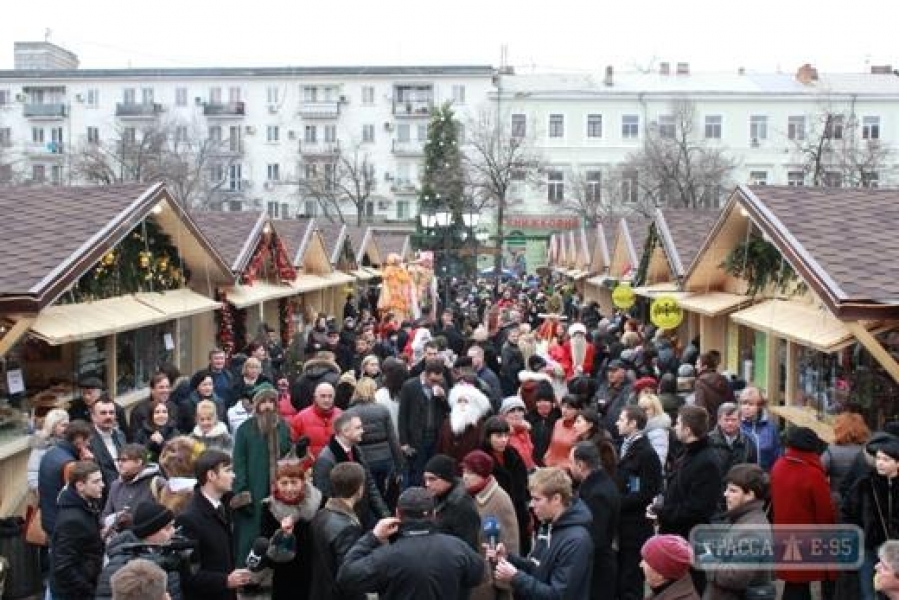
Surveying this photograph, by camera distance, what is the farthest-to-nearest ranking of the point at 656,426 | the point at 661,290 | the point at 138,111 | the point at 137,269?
the point at 138,111, the point at 661,290, the point at 137,269, the point at 656,426

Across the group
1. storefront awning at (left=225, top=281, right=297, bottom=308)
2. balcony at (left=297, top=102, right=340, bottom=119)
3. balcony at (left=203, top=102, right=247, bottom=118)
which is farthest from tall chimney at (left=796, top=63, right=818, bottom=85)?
storefront awning at (left=225, top=281, right=297, bottom=308)

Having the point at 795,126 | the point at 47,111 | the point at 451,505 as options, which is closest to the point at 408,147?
the point at 47,111

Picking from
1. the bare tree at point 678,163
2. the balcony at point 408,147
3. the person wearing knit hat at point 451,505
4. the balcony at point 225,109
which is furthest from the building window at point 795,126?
the person wearing knit hat at point 451,505

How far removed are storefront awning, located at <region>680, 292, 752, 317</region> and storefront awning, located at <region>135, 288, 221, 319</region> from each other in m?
7.42

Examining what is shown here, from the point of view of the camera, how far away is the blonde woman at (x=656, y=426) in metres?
9.54

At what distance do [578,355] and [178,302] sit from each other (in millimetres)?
5844

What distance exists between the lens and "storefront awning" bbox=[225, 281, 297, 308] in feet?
63.5

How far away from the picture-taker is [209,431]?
31.6 ft

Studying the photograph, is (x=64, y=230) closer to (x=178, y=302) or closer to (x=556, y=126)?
(x=178, y=302)

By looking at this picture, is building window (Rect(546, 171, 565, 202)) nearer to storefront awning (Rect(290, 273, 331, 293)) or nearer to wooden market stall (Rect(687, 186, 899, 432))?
storefront awning (Rect(290, 273, 331, 293))

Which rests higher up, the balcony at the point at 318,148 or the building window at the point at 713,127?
the building window at the point at 713,127

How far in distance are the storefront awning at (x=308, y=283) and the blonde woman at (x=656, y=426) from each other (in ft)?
49.4

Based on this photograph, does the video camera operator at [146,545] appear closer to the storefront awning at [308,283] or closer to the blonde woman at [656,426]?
the blonde woman at [656,426]

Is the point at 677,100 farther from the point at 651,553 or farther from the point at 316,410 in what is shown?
the point at 651,553
